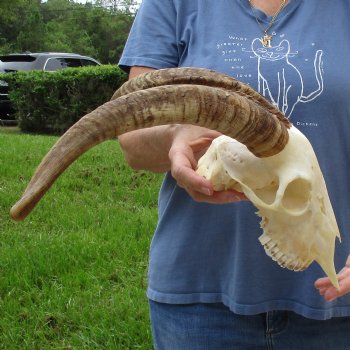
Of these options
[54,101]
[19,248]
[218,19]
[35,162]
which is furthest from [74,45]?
[218,19]

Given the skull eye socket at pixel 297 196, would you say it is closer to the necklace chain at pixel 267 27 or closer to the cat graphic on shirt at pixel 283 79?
the cat graphic on shirt at pixel 283 79

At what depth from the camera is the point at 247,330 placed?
6.40 feet

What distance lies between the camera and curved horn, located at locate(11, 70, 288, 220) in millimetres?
1215

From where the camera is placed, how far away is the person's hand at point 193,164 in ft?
5.19

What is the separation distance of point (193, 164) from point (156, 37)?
0.52 meters

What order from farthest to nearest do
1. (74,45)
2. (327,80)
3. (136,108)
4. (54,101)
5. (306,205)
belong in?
1. (74,45)
2. (54,101)
3. (327,80)
4. (306,205)
5. (136,108)

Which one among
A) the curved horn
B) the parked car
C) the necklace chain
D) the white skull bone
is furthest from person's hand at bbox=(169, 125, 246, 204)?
the parked car

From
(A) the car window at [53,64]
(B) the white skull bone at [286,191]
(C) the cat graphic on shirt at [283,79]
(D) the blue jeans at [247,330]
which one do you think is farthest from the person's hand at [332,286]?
(A) the car window at [53,64]

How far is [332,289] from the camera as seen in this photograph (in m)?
1.77

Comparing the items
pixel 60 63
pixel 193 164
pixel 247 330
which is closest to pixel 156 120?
pixel 193 164

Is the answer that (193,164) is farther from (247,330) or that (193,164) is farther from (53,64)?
(53,64)

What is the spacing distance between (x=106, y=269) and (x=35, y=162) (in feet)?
12.6

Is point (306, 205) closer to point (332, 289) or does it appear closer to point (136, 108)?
point (332, 289)

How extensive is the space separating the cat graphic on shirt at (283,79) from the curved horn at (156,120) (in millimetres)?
422
